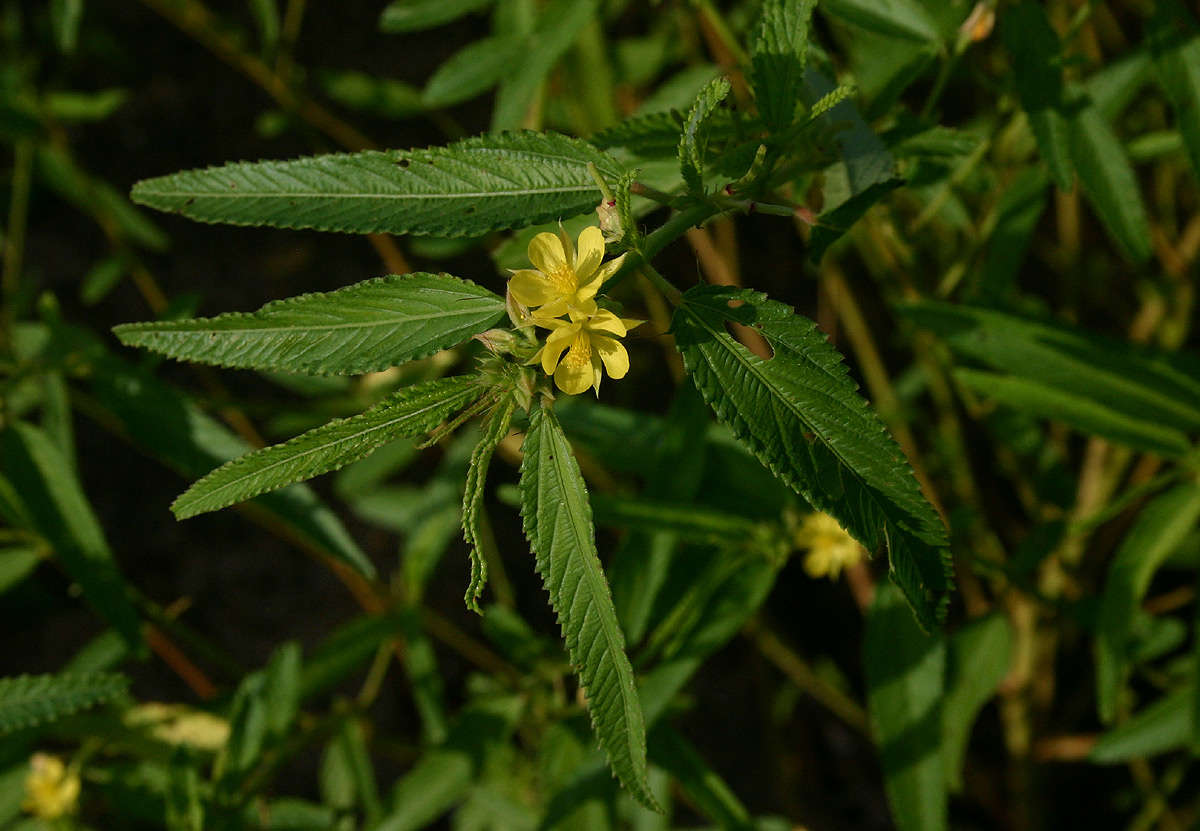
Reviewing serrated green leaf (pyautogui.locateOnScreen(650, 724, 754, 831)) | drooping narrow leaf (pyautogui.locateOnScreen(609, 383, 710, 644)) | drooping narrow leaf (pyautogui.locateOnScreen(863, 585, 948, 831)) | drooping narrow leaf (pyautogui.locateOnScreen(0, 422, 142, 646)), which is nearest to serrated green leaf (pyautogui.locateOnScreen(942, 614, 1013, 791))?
drooping narrow leaf (pyautogui.locateOnScreen(863, 585, 948, 831))

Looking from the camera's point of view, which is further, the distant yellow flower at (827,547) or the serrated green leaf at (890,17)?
the distant yellow flower at (827,547)

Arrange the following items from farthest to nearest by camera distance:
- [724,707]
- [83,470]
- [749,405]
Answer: [83,470], [724,707], [749,405]

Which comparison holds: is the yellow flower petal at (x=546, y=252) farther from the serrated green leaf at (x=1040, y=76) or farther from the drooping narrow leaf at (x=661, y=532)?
the serrated green leaf at (x=1040, y=76)

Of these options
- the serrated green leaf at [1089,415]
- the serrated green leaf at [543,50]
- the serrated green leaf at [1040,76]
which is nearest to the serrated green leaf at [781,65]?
the serrated green leaf at [1040,76]

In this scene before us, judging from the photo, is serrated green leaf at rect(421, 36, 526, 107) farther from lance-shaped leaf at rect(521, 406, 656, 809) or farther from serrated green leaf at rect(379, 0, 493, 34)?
lance-shaped leaf at rect(521, 406, 656, 809)

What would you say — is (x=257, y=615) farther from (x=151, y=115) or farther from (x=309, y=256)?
(x=151, y=115)

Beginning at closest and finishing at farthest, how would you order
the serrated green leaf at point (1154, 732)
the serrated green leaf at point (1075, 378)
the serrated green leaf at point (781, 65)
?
the serrated green leaf at point (781, 65) → the serrated green leaf at point (1075, 378) → the serrated green leaf at point (1154, 732)

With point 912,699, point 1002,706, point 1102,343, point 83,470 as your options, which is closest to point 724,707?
point 1002,706
